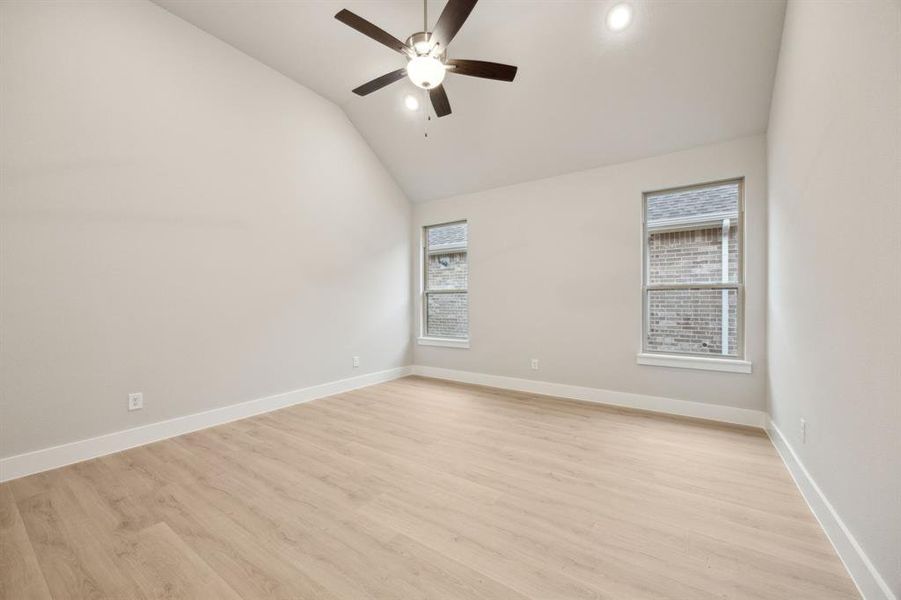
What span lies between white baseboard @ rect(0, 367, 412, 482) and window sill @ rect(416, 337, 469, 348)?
1.41 metres

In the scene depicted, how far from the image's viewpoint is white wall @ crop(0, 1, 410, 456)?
2453 mm

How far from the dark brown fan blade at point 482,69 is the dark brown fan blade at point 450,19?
17 cm

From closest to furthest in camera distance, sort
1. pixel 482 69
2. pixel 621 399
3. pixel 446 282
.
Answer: pixel 482 69
pixel 621 399
pixel 446 282

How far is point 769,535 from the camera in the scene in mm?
1754

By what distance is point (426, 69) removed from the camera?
2428 mm

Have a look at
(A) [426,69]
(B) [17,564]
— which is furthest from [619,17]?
(B) [17,564]

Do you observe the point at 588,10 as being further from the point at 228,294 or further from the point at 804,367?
the point at 228,294

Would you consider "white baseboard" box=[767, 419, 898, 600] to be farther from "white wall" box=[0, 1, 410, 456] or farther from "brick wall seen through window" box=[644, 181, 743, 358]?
"white wall" box=[0, 1, 410, 456]

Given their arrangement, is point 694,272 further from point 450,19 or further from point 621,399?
point 450,19

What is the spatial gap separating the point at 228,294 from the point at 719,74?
472 cm

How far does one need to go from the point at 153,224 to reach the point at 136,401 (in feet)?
4.69

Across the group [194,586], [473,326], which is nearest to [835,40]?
[194,586]

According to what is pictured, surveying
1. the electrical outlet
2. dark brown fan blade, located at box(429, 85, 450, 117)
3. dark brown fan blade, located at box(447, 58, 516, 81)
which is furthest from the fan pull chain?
the electrical outlet

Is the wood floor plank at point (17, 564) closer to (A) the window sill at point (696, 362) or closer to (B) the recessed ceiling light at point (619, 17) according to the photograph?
(A) the window sill at point (696, 362)
